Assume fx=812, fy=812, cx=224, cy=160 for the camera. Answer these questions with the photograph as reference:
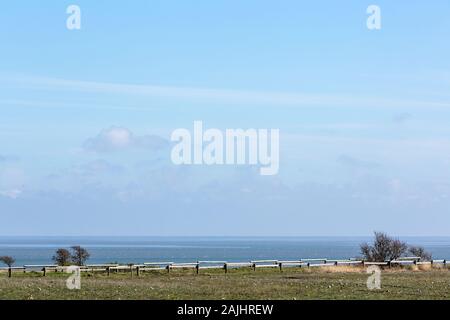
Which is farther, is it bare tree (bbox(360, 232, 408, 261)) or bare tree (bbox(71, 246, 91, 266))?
bare tree (bbox(71, 246, 91, 266))

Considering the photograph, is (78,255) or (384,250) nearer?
(384,250)

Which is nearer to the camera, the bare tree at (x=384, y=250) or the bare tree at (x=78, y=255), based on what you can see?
the bare tree at (x=384, y=250)
